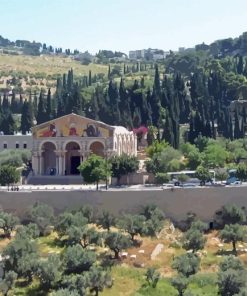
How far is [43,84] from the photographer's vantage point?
399 ft

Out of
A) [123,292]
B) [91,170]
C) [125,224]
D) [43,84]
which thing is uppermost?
[43,84]

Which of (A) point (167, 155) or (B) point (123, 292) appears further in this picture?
(A) point (167, 155)

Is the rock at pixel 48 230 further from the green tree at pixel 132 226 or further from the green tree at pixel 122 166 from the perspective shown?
the green tree at pixel 122 166

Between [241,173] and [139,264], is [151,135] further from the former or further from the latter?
[139,264]

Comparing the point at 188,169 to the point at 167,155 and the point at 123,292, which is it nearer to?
the point at 167,155

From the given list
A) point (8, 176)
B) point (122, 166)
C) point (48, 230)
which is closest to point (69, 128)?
point (122, 166)

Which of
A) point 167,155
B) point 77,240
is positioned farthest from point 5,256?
point 167,155

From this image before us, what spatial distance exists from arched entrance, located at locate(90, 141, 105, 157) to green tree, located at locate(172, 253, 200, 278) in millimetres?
21401

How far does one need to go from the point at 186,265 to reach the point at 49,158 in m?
24.2

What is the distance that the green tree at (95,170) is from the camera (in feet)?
150

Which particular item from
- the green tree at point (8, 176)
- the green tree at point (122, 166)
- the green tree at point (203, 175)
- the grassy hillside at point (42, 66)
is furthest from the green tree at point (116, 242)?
the grassy hillside at point (42, 66)

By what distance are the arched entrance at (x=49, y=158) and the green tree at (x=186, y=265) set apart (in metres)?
22.3

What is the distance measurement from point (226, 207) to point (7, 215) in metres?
13.0

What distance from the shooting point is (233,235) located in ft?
123
